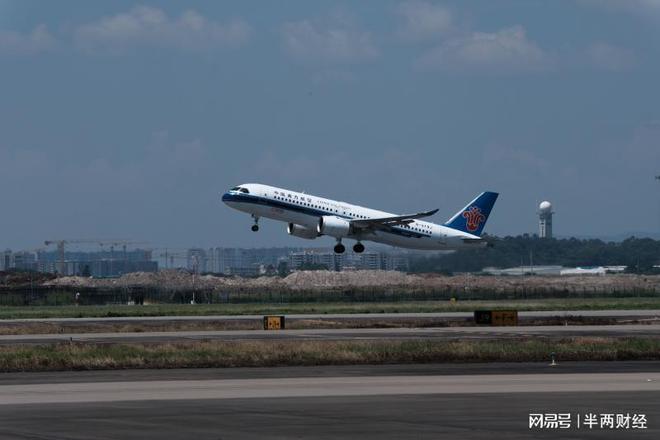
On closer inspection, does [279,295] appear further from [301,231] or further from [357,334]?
[357,334]

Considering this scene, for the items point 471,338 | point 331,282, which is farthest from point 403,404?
point 331,282

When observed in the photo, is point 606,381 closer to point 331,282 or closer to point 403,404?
point 403,404

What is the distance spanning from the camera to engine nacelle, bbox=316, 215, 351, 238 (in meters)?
93.2

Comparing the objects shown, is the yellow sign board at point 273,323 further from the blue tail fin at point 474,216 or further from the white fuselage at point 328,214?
the blue tail fin at point 474,216

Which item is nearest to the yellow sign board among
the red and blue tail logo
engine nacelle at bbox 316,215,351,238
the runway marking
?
the runway marking

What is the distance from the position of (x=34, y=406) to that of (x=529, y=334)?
30872 mm

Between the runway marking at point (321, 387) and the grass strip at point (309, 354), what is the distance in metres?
6.02

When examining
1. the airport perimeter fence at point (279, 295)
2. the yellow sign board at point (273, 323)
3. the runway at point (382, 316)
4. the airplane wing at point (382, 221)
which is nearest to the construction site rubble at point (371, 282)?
the airport perimeter fence at point (279, 295)

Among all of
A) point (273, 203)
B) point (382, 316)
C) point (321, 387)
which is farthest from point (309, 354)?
point (273, 203)

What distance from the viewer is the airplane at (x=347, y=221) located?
91.2m

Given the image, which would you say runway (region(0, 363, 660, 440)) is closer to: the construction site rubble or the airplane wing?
the airplane wing

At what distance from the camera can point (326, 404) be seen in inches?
1176

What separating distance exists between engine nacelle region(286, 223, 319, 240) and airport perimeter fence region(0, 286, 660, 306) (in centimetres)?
1002

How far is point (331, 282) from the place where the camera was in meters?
146
